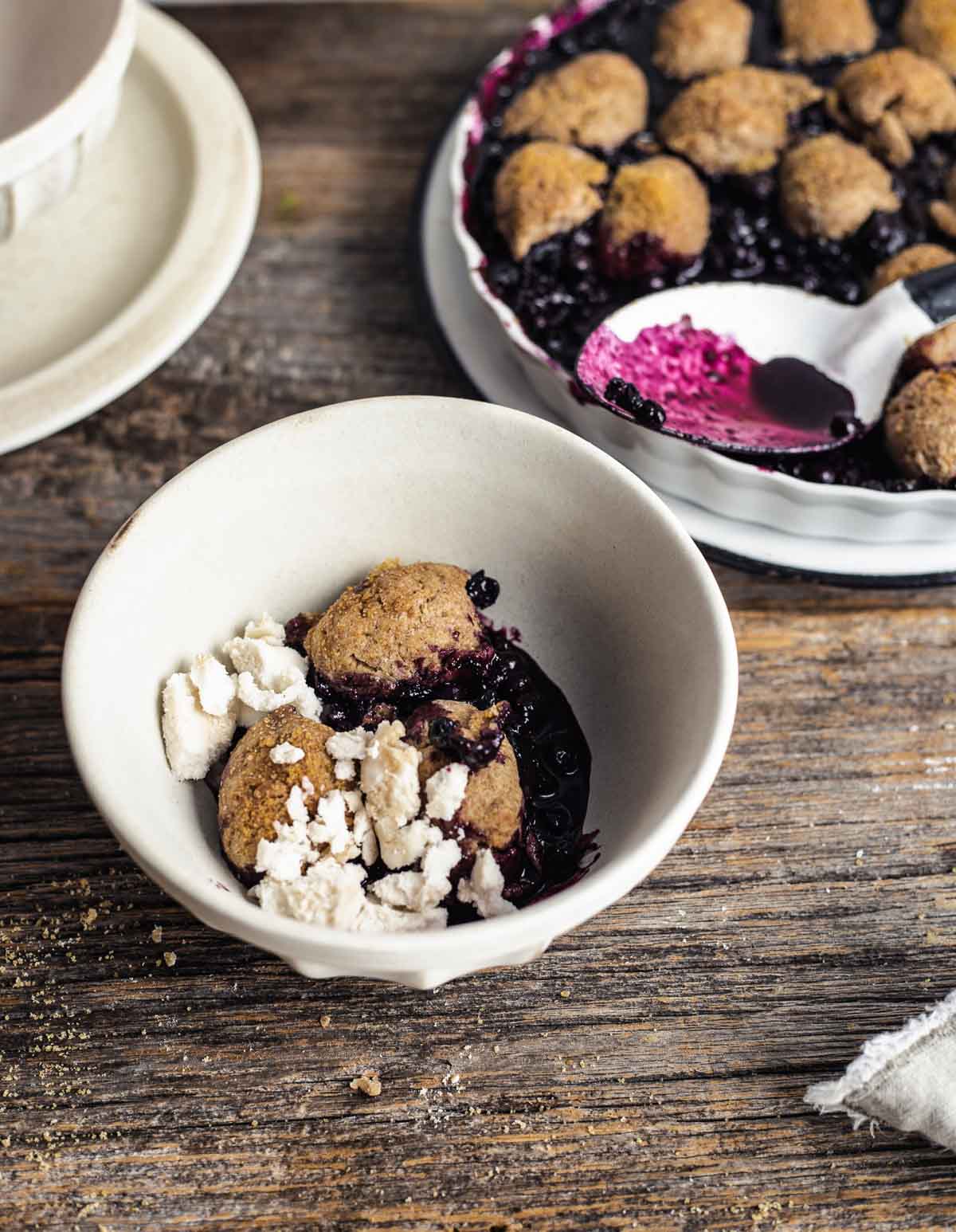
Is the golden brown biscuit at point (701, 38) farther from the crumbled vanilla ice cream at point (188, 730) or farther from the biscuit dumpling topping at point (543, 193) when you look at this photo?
the crumbled vanilla ice cream at point (188, 730)

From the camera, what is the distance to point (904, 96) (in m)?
1.55

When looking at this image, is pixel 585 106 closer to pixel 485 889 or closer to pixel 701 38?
pixel 701 38

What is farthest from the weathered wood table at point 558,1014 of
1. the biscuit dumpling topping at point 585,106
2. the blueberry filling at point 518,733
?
the biscuit dumpling topping at point 585,106

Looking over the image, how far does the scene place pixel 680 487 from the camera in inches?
52.3

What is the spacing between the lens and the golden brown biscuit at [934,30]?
1.62 m

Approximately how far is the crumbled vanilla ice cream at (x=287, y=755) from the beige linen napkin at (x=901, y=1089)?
1.69 feet

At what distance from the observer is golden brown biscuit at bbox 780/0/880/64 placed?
1647 millimetres

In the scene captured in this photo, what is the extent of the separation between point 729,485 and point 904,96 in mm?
682

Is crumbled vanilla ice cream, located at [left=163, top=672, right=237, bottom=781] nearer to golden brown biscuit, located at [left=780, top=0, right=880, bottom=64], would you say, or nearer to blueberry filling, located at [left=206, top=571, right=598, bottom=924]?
blueberry filling, located at [left=206, top=571, right=598, bottom=924]

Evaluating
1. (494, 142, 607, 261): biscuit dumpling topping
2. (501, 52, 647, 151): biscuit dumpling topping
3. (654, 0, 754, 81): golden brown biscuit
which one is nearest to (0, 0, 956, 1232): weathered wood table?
(494, 142, 607, 261): biscuit dumpling topping

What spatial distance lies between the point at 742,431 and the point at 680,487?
3.8 inches

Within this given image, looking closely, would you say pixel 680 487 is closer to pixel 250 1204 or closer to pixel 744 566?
pixel 744 566

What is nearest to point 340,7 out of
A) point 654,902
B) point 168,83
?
point 168,83

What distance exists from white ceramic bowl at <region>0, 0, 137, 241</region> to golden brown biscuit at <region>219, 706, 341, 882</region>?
2.20 ft
